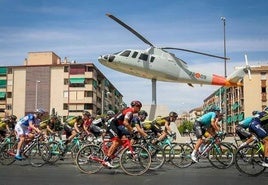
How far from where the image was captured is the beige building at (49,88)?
85.8m

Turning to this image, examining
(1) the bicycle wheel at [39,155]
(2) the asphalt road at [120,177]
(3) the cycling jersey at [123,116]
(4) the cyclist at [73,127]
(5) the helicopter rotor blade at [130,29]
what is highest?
(5) the helicopter rotor blade at [130,29]

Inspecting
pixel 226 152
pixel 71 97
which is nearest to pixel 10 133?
pixel 226 152

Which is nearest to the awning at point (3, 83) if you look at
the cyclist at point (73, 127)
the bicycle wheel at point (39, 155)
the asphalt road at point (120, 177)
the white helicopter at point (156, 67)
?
the white helicopter at point (156, 67)

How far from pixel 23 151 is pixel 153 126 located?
15.1 feet

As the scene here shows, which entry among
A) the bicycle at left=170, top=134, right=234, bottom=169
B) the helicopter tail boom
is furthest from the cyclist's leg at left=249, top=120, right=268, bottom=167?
the helicopter tail boom

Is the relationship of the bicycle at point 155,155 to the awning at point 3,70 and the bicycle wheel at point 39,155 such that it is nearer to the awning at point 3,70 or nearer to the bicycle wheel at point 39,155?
the bicycle wheel at point 39,155

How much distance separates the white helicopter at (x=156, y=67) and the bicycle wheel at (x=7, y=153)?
1340cm

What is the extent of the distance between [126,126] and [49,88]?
7832 cm

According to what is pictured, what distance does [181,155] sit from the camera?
1356 cm

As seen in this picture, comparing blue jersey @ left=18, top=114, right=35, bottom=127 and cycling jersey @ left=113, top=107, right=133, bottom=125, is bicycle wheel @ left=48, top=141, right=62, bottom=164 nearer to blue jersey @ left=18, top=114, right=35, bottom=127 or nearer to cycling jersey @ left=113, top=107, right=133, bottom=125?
blue jersey @ left=18, top=114, right=35, bottom=127

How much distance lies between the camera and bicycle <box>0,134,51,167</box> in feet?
44.6

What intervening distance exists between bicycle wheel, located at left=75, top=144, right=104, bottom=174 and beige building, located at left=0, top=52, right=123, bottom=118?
73.9m

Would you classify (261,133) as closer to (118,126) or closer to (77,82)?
(118,126)

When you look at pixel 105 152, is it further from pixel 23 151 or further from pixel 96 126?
pixel 96 126
